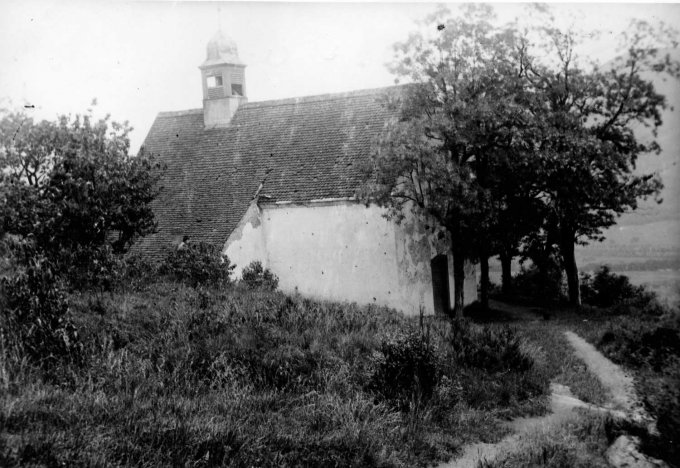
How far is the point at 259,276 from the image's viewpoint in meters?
20.7

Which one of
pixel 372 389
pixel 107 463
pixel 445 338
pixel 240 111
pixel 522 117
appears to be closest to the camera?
pixel 107 463

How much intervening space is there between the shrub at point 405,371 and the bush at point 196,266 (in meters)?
8.38

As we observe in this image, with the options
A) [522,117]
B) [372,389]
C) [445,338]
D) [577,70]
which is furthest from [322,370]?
[577,70]

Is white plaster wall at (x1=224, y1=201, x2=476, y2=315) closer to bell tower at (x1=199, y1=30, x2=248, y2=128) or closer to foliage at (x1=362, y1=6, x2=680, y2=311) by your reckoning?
foliage at (x1=362, y1=6, x2=680, y2=311)

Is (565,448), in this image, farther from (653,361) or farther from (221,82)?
(221,82)

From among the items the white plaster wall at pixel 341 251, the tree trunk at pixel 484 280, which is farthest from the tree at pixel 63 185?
the tree trunk at pixel 484 280

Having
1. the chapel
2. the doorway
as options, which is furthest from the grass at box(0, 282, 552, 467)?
the doorway

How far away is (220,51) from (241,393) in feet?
73.4

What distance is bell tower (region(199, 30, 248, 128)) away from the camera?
26.8 metres

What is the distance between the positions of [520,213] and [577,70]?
5728 millimetres

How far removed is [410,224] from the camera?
2078 cm

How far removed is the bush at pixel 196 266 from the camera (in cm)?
1712

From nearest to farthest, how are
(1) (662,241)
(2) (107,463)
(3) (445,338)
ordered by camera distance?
(2) (107,463), (3) (445,338), (1) (662,241)

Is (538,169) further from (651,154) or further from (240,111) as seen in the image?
(240,111)
